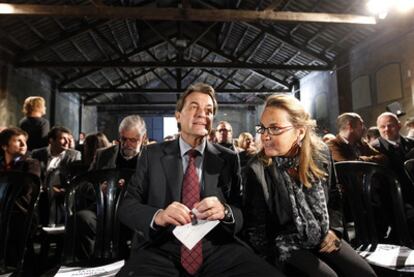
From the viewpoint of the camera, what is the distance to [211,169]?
168 cm

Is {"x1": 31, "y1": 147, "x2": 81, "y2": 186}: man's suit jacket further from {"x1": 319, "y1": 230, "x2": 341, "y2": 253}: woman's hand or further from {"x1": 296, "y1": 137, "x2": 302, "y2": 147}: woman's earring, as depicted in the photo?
{"x1": 319, "y1": 230, "x2": 341, "y2": 253}: woman's hand

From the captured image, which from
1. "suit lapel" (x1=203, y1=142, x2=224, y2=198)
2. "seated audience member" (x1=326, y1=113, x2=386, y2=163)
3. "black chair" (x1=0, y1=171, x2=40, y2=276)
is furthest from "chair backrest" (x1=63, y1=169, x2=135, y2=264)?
"seated audience member" (x1=326, y1=113, x2=386, y2=163)

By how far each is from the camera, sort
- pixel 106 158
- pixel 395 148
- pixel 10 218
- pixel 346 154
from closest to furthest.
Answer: pixel 10 218 < pixel 106 158 < pixel 346 154 < pixel 395 148

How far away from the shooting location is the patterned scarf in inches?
61.2

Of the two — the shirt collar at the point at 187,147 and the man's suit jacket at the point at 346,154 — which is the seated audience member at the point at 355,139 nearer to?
the man's suit jacket at the point at 346,154

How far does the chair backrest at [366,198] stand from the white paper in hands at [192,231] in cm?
130

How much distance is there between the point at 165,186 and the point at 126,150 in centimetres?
137

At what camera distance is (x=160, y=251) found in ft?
5.10

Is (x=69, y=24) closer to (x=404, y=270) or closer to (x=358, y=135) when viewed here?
(x=358, y=135)

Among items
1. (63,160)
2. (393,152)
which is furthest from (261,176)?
(63,160)

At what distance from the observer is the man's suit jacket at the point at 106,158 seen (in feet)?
9.29

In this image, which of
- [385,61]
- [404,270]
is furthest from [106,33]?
[404,270]

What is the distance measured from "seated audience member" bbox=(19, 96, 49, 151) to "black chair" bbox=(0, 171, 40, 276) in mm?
2563

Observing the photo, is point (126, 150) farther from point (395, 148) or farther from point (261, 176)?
point (395, 148)
